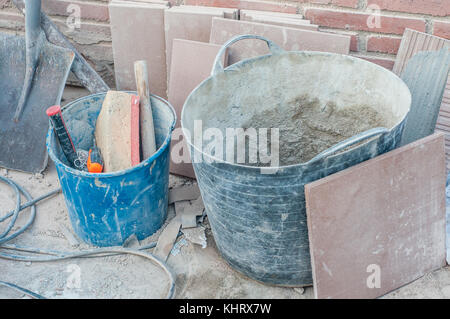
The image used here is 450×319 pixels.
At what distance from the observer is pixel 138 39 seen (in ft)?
9.35

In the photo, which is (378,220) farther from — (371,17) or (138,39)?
(138,39)

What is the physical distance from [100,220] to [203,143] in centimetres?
65

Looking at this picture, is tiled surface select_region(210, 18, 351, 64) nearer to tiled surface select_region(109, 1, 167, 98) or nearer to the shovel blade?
tiled surface select_region(109, 1, 167, 98)

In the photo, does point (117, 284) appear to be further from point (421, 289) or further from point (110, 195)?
point (421, 289)

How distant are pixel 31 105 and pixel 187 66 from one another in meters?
0.99

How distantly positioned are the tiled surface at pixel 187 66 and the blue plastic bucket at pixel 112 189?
0.19 metres

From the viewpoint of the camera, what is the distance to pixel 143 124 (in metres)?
2.44

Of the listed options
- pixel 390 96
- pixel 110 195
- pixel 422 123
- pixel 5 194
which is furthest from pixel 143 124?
pixel 422 123

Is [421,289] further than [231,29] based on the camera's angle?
No

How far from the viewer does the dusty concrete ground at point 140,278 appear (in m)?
2.16

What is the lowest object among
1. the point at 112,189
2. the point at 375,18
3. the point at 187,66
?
the point at 112,189

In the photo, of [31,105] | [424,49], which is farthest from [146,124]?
[424,49]

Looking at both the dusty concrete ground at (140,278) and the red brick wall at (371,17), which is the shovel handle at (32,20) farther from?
the dusty concrete ground at (140,278)

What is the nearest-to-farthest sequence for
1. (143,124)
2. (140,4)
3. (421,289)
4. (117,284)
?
1. (421,289)
2. (117,284)
3. (143,124)
4. (140,4)
